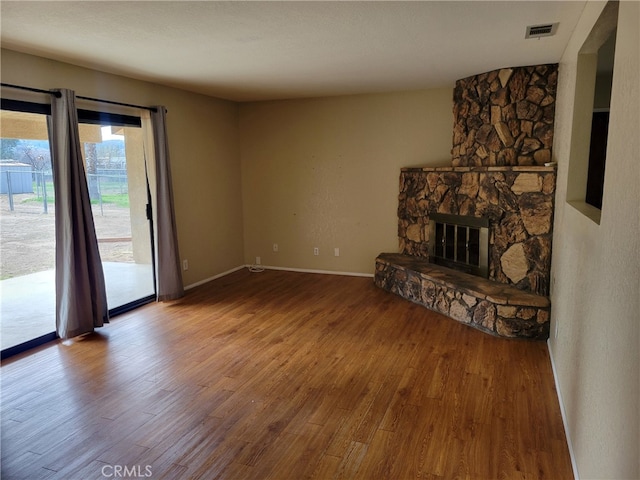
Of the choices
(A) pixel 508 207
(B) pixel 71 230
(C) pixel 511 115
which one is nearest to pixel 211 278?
(B) pixel 71 230

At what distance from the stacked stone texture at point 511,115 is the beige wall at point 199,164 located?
322 cm

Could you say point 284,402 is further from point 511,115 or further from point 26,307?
point 511,115

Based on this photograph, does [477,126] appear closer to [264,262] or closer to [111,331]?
[264,262]

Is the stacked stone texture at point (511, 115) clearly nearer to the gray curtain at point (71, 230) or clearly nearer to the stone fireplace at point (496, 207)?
the stone fireplace at point (496, 207)

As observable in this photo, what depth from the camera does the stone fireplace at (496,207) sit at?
3961 millimetres

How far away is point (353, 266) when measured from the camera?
6.12 metres

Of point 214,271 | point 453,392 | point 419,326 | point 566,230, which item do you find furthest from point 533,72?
point 214,271

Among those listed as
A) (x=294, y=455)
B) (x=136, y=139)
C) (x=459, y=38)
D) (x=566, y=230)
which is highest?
(x=459, y=38)

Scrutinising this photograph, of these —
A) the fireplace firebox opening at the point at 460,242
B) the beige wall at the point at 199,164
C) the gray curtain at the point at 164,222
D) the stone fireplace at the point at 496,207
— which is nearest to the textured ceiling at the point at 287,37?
the beige wall at the point at 199,164

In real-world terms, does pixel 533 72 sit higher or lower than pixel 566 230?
higher

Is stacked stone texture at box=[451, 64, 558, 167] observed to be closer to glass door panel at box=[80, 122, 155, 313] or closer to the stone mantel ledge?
the stone mantel ledge

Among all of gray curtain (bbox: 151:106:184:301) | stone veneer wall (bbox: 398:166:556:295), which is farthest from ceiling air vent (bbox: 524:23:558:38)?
gray curtain (bbox: 151:106:184:301)

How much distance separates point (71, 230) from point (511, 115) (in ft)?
13.9

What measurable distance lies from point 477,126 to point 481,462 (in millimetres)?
3536
